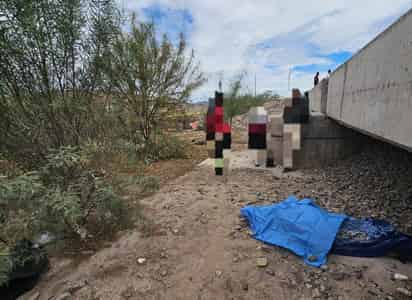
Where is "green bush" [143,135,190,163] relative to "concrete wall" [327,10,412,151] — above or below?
below

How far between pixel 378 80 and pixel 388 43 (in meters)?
0.25

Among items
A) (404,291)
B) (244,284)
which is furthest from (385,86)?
(244,284)

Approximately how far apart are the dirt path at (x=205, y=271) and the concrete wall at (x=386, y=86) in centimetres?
96

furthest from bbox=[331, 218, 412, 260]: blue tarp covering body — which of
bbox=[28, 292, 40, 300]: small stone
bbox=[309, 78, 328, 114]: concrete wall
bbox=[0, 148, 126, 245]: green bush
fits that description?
bbox=[309, 78, 328, 114]: concrete wall

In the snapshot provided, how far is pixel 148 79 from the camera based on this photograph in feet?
16.2

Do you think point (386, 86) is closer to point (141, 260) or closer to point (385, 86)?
point (385, 86)

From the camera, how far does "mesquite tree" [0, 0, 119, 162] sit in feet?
5.38

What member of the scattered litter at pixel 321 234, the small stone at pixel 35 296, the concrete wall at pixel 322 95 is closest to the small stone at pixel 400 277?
the scattered litter at pixel 321 234

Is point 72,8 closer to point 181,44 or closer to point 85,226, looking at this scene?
point 85,226

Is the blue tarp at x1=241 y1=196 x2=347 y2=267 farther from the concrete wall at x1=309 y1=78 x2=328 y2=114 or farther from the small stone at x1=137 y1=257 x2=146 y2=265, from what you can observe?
the concrete wall at x1=309 y1=78 x2=328 y2=114

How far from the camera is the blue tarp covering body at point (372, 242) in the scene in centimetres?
170

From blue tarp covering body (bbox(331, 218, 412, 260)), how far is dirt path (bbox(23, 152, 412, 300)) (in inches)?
2.6

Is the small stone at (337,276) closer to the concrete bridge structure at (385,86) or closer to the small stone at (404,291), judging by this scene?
the small stone at (404,291)

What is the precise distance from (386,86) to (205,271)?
1791 mm
